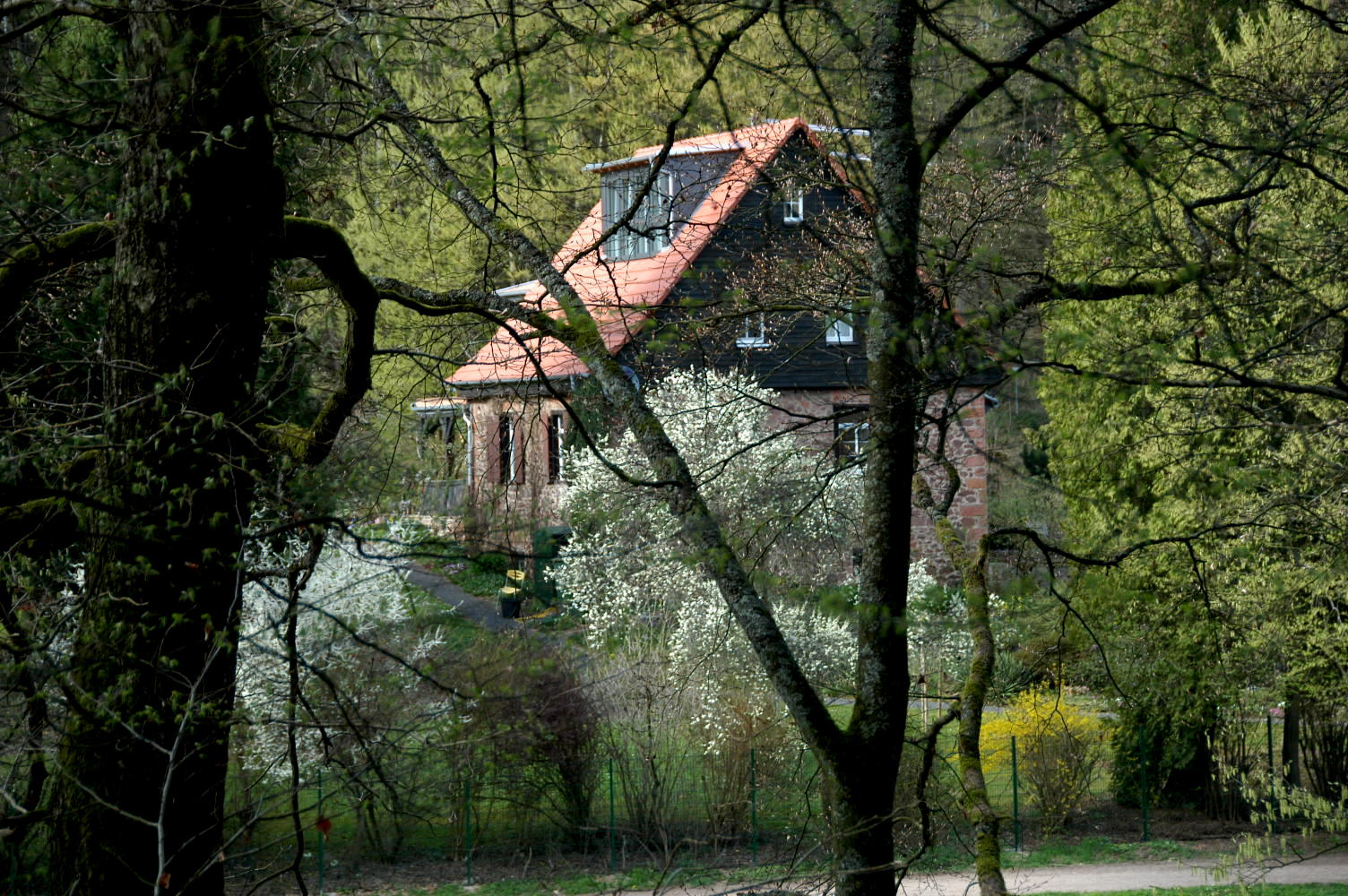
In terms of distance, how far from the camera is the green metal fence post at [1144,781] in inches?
542

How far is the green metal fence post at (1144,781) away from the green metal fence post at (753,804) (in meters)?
4.65

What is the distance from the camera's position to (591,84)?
218 inches

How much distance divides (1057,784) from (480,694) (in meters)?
12.3

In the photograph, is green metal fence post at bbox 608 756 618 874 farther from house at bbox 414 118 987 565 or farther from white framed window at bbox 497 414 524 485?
white framed window at bbox 497 414 524 485

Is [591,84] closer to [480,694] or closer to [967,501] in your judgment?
[480,694]

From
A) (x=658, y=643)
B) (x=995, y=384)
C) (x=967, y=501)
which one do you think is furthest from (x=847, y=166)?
(x=967, y=501)

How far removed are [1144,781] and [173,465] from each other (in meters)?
13.1

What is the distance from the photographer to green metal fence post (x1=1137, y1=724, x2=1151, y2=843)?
1376 cm

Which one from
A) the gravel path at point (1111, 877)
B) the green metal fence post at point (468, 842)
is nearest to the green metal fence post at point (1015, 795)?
the gravel path at point (1111, 877)

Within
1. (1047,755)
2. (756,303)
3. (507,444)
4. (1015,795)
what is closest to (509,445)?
(507,444)

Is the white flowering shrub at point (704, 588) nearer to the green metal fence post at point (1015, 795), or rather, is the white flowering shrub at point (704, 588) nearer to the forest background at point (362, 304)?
the green metal fence post at point (1015, 795)

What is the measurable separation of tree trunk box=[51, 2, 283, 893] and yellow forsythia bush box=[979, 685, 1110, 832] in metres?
11.6

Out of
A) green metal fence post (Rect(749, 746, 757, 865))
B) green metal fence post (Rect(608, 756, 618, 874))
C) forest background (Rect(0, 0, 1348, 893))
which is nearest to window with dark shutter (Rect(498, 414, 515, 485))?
forest background (Rect(0, 0, 1348, 893))

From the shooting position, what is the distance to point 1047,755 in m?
14.0
